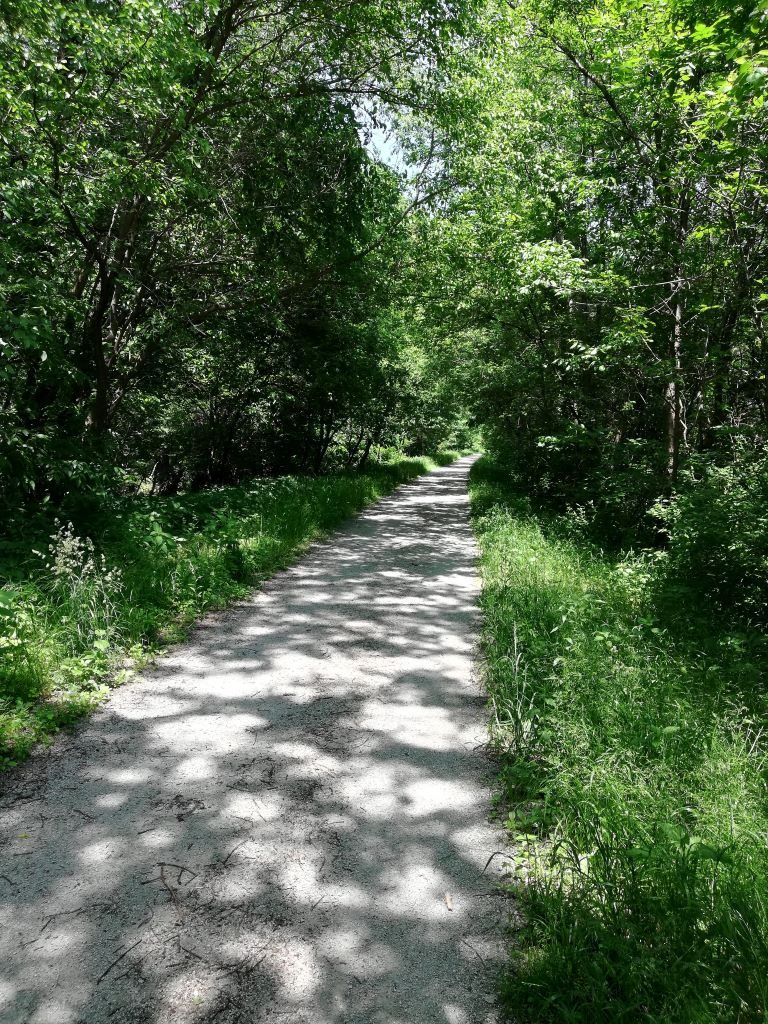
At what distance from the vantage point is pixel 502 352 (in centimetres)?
1409

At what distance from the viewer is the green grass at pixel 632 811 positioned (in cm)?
187

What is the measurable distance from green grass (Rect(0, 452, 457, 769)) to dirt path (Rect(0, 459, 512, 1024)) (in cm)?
28

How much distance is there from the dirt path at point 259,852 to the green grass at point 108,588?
0.28 meters

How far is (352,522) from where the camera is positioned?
1205 cm

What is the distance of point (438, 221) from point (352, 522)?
6096mm

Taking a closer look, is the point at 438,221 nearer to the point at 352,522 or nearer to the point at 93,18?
the point at 352,522

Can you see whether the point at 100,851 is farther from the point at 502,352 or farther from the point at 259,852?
the point at 502,352

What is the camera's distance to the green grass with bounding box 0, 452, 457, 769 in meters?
3.75

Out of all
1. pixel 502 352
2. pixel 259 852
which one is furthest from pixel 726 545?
pixel 502 352

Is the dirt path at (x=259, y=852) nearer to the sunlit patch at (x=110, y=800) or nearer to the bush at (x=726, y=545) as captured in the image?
the sunlit patch at (x=110, y=800)

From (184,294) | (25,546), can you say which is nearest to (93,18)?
(25,546)

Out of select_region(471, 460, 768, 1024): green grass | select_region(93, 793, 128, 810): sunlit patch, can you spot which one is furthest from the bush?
select_region(93, 793, 128, 810): sunlit patch

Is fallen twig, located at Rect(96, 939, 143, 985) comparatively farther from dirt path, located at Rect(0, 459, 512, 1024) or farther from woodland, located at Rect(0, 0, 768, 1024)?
woodland, located at Rect(0, 0, 768, 1024)

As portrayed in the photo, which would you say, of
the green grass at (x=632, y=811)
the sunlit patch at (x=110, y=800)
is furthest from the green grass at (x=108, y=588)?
the green grass at (x=632, y=811)
